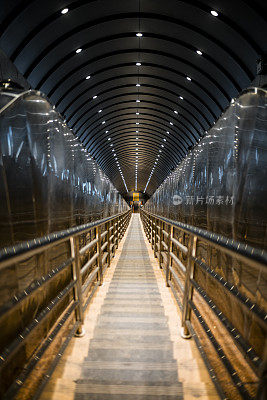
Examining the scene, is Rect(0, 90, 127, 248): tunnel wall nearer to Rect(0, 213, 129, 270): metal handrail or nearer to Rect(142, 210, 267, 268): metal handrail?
Rect(0, 213, 129, 270): metal handrail

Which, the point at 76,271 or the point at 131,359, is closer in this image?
the point at 131,359

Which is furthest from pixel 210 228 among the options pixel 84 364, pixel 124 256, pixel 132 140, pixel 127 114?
pixel 132 140

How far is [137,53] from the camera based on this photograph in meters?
9.92

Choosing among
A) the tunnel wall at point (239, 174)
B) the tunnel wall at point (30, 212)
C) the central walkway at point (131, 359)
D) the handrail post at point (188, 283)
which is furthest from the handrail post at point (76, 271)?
the tunnel wall at point (239, 174)

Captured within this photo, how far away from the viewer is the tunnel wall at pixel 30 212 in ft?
4.02

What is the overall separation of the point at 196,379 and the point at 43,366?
38.9 inches

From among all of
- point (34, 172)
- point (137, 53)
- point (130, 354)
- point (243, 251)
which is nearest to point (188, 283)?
point (130, 354)

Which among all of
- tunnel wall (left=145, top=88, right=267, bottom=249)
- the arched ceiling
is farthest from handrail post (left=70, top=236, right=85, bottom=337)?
the arched ceiling

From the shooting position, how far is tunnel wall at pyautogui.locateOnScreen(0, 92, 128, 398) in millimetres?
1226

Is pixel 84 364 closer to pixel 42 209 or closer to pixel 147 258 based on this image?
pixel 42 209

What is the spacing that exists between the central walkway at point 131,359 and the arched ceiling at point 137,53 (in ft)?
25.1

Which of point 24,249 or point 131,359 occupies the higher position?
point 24,249

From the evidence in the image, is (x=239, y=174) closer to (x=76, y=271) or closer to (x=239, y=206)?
(x=239, y=206)

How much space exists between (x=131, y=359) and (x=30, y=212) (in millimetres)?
1257
